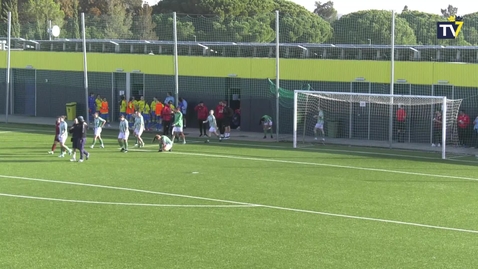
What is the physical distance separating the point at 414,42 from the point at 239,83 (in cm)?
942

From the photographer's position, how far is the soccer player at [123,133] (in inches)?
1347

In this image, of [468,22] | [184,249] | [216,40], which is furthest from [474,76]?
[184,249]

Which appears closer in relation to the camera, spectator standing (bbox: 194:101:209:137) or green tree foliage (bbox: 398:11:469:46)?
green tree foliage (bbox: 398:11:469:46)

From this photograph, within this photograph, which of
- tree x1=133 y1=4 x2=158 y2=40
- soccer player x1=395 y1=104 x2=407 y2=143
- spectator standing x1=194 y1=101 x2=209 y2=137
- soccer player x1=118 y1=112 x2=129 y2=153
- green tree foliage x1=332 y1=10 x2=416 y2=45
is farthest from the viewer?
tree x1=133 y1=4 x2=158 y2=40

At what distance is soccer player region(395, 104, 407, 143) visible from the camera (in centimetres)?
3766

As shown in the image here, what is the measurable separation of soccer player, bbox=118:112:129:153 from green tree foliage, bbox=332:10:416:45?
1260 centimetres

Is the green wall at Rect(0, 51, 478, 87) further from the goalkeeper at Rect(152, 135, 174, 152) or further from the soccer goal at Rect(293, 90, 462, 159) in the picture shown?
the goalkeeper at Rect(152, 135, 174, 152)

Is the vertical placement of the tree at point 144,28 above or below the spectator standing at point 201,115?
above

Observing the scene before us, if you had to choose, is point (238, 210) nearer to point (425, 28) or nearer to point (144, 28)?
point (425, 28)

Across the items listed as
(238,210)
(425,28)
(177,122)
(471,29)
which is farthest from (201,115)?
(238,210)

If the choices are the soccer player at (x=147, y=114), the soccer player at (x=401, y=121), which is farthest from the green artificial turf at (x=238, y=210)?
the soccer player at (x=147, y=114)

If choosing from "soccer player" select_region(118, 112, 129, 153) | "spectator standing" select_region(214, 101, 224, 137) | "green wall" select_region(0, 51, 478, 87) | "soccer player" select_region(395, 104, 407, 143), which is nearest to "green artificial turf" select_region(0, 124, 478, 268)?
"soccer player" select_region(118, 112, 129, 153)

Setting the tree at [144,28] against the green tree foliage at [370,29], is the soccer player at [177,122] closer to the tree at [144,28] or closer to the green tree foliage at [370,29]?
the green tree foliage at [370,29]

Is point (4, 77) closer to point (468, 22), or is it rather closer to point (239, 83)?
point (239, 83)
